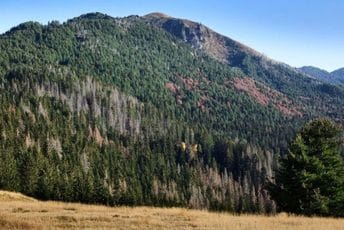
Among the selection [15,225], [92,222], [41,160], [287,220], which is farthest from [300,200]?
[41,160]

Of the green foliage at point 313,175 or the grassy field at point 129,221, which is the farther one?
the green foliage at point 313,175

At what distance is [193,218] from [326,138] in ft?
75.4

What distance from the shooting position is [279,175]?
158ft

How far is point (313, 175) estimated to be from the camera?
1794 inches

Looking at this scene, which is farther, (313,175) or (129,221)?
(313,175)

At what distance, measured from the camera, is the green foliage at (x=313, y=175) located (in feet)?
148

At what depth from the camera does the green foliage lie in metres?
45.2

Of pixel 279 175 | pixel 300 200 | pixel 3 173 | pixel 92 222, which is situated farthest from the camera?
pixel 3 173

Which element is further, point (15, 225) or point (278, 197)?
point (278, 197)

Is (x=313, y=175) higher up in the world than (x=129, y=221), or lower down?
higher up

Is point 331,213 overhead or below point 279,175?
below

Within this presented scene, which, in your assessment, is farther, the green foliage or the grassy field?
the green foliage

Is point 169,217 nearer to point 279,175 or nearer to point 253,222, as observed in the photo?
point 253,222

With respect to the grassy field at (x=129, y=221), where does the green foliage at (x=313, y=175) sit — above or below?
above
